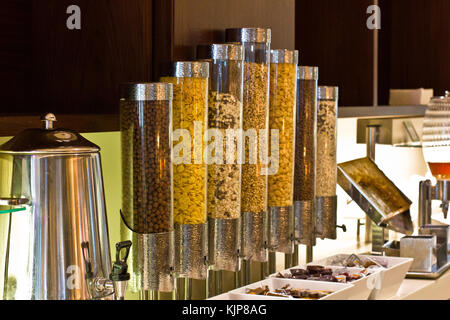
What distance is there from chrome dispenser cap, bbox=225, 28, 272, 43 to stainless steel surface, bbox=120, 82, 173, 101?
350 millimetres

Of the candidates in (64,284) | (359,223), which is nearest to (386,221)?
(359,223)

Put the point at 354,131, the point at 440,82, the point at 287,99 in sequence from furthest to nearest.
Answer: the point at 440,82
the point at 354,131
the point at 287,99

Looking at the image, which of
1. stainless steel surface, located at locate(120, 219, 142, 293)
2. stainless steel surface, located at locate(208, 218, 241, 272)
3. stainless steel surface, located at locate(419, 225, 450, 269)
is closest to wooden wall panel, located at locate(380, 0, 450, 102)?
stainless steel surface, located at locate(419, 225, 450, 269)

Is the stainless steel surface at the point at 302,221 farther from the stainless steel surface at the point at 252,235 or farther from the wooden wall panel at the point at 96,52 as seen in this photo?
the wooden wall panel at the point at 96,52

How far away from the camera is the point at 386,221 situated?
2299mm

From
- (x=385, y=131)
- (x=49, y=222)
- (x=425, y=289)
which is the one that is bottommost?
(x=425, y=289)

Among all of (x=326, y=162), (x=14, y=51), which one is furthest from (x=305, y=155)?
(x=14, y=51)

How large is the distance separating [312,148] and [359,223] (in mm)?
1058

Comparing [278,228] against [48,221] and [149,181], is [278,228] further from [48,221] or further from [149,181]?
[48,221]

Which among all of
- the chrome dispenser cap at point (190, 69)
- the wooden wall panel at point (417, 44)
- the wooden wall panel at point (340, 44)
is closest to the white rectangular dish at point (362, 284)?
the chrome dispenser cap at point (190, 69)

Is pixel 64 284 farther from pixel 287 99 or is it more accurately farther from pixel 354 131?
pixel 354 131

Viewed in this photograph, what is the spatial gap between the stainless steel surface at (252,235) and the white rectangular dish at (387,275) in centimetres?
28

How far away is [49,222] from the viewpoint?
109 centimetres

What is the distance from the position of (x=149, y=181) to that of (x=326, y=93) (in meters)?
0.74
